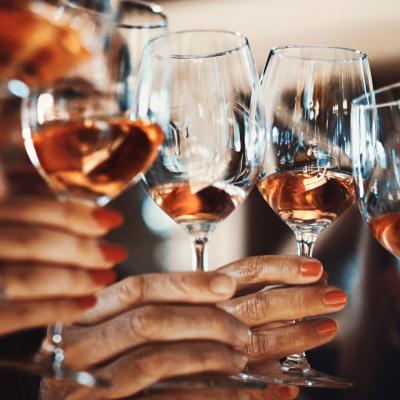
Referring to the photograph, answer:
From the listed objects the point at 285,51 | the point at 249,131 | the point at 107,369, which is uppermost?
the point at 285,51

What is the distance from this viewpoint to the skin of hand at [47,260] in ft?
1.19

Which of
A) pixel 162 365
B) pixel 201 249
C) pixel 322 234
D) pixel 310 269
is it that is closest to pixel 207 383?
pixel 162 365

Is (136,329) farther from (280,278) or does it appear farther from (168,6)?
(168,6)

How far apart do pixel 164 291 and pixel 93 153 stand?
159 mm

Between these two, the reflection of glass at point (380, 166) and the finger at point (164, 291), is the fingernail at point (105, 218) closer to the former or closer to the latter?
the finger at point (164, 291)

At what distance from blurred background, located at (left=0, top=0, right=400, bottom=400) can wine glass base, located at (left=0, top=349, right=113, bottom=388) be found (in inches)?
34.8

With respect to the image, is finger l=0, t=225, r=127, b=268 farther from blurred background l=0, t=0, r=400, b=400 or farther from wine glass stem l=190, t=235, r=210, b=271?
blurred background l=0, t=0, r=400, b=400

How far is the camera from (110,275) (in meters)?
0.41

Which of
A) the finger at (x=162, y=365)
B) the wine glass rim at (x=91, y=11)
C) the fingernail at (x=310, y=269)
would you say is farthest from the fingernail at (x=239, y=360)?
Result: the wine glass rim at (x=91, y=11)

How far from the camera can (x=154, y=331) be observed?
44 cm

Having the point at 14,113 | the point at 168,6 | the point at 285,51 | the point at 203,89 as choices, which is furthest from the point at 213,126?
the point at 168,6

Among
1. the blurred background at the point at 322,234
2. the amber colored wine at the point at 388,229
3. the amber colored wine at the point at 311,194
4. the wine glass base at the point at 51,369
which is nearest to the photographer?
the wine glass base at the point at 51,369

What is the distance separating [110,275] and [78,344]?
114 mm

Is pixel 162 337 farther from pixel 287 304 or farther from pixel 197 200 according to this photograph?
pixel 287 304
